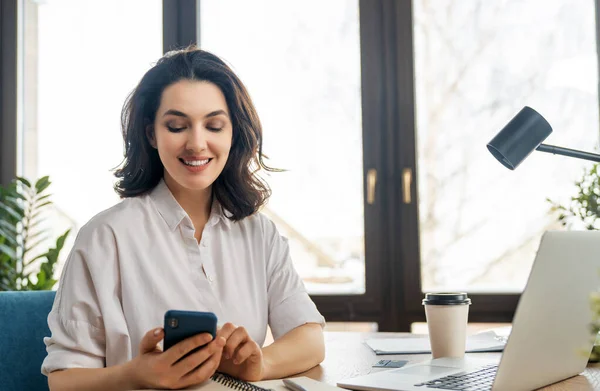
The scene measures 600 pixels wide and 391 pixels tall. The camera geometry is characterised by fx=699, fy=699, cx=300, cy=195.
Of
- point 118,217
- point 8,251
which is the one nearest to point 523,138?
point 118,217

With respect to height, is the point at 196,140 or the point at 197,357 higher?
the point at 196,140

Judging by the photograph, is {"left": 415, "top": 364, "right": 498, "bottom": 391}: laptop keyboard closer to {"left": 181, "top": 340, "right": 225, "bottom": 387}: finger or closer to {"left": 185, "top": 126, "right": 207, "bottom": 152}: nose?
{"left": 181, "top": 340, "right": 225, "bottom": 387}: finger

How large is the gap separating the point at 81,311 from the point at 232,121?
1.83 ft

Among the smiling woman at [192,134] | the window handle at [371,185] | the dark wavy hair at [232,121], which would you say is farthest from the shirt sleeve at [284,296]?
the window handle at [371,185]

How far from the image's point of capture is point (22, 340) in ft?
4.82

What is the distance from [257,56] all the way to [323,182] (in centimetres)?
69

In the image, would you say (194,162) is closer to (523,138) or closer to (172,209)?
(172,209)

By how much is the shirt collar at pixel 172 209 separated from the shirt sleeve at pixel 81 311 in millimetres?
161

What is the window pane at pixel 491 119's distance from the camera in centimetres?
297

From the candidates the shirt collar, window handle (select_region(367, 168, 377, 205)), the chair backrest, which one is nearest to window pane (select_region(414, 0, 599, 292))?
window handle (select_region(367, 168, 377, 205))

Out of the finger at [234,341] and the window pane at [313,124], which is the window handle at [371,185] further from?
the finger at [234,341]

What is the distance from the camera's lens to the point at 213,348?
42.1 inches

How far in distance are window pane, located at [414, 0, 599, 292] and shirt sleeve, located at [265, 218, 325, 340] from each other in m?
1.59

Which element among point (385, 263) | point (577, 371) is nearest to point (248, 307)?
point (577, 371)
